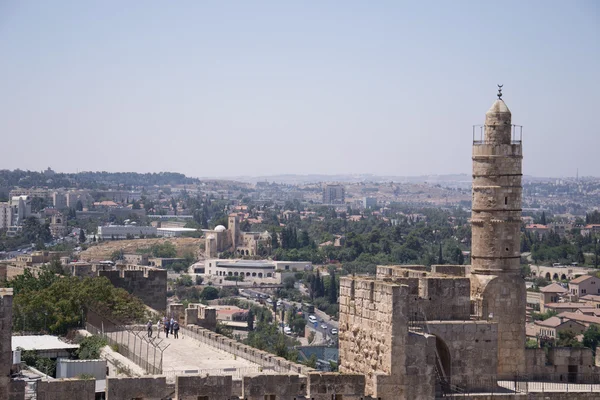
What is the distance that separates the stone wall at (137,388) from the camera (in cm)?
2098

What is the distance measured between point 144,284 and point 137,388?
17380mm

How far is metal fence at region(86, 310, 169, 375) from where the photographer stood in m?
26.1

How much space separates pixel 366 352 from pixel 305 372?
224 cm

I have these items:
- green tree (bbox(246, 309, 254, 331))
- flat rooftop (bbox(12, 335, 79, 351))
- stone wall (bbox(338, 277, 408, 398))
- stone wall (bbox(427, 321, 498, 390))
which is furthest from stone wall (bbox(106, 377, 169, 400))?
green tree (bbox(246, 309, 254, 331))

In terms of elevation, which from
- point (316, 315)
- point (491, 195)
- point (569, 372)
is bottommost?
point (316, 315)

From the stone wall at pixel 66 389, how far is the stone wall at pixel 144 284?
16794mm

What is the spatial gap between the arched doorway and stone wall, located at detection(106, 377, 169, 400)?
26.5 feet

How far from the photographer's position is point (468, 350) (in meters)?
27.7

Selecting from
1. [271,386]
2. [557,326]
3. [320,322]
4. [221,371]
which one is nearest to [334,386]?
[271,386]

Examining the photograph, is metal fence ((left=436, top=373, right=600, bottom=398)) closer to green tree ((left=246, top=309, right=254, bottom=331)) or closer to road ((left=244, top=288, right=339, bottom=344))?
road ((left=244, top=288, right=339, bottom=344))

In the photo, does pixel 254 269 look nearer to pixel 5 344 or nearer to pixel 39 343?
pixel 39 343

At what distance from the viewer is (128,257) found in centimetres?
19775

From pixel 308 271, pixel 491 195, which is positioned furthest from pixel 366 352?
pixel 308 271

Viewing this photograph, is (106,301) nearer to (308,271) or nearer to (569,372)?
(569,372)
